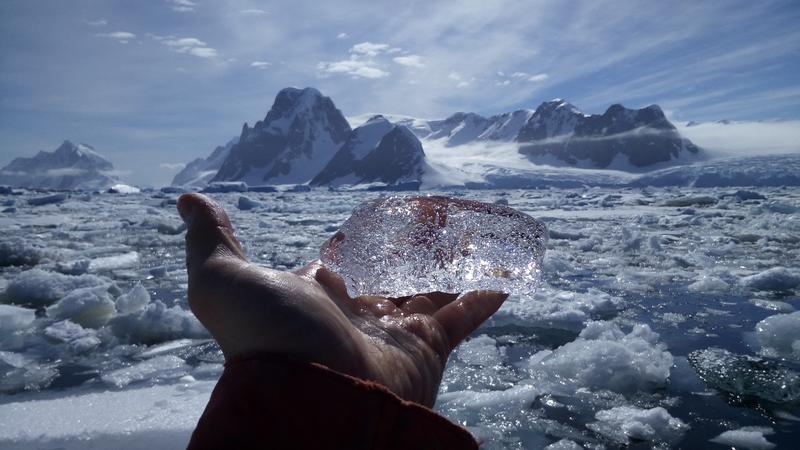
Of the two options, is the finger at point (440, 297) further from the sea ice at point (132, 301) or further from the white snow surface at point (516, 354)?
the sea ice at point (132, 301)

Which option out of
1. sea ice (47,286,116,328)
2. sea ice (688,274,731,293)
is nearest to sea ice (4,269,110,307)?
sea ice (47,286,116,328)

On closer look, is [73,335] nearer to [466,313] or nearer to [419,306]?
[419,306]

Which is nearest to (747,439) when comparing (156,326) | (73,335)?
(156,326)

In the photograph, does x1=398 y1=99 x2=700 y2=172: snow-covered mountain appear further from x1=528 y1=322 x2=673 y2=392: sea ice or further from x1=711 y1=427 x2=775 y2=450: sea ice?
x1=711 y1=427 x2=775 y2=450: sea ice

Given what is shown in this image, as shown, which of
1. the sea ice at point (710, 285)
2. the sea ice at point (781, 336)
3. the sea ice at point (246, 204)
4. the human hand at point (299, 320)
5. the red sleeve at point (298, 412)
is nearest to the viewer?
the red sleeve at point (298, 412)

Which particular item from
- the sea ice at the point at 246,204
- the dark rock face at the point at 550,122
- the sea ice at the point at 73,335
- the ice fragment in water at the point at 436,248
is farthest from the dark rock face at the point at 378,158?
the ice fragment in water at the point at 436,248

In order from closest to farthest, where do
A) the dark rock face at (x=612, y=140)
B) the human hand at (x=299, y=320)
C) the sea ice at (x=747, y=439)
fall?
the human hand at (x=299, y=320) → the sea ice at (x=747, y=439) → the dark rock face at (x=612, y=140)
